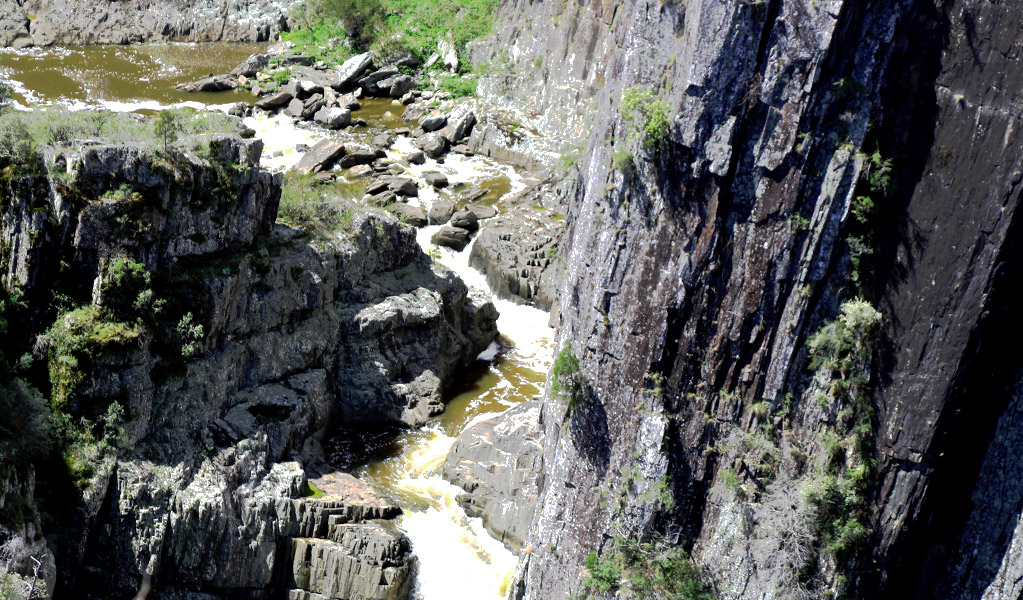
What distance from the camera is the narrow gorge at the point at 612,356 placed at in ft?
50.9

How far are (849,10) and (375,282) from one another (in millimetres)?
15899

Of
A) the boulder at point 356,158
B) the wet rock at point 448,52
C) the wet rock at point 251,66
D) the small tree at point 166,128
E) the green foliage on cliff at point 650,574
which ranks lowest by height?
the green foliage on cliff at point 650,574

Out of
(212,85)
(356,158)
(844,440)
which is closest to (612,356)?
(844,440)

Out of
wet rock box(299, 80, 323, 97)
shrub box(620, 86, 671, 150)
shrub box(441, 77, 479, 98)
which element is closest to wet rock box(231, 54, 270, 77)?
wet rock box(299, 80, 323, 97)

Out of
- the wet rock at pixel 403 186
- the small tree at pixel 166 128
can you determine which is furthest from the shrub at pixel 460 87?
the small tree at pixel 166 128

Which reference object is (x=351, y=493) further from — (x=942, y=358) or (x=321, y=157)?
(x=321, y=157)

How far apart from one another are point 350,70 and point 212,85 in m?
7.29

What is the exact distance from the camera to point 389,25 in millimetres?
51875

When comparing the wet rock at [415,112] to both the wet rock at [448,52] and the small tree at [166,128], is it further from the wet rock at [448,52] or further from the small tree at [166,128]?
the small tree at [166,128]

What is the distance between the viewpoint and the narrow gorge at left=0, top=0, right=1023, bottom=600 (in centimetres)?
1550

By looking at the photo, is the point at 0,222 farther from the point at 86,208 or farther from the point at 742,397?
the point at 742,397

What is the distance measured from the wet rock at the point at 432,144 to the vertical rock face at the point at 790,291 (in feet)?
68.9

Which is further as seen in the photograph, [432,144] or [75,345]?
[432,144]

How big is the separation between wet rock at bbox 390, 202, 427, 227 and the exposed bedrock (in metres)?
28.2
